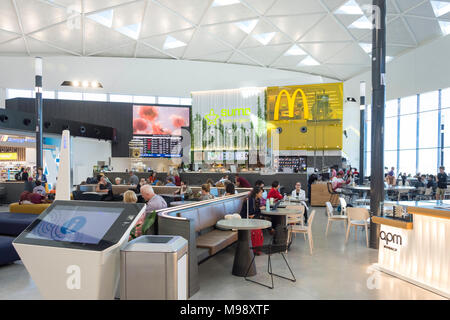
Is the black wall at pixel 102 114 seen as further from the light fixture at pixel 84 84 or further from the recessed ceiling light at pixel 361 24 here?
the recessed ceiling light at pixel 361 24

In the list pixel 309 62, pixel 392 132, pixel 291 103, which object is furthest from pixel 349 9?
pixel 392 132

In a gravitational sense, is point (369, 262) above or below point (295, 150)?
below

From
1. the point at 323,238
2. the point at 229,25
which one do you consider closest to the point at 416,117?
the point at 229,25

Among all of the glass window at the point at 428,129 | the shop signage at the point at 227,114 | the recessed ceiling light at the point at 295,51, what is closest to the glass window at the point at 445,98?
the glass window at the point at 428,129

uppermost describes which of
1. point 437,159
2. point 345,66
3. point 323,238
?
point 345,66

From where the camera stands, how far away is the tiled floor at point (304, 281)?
134 inches

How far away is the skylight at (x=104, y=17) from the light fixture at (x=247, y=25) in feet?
16.9

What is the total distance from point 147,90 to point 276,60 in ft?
24.1

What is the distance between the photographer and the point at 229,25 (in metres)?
13.3

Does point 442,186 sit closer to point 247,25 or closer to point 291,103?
point 291,103

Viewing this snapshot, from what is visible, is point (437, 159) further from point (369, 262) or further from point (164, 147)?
point (164, 147)

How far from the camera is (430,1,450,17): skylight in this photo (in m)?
11.4

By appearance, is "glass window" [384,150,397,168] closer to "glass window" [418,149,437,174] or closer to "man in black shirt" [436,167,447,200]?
"glass window" [418,149,437,174]
